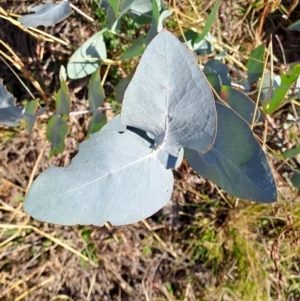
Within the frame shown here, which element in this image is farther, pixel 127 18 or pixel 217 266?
pixel 217 266

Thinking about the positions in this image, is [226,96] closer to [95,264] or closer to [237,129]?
[237,129]

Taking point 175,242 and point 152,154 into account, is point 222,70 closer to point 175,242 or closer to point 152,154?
point 152,154

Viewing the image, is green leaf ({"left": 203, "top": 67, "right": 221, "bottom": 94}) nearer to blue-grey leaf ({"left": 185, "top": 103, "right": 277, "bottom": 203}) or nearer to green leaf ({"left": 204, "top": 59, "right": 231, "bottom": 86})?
green leaf ({"left": 204, "top": 59, "right": 231, "bottom": 86})

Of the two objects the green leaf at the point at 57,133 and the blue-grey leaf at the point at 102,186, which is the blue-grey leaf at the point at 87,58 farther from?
the blue-grey leaf at the point at 102,186

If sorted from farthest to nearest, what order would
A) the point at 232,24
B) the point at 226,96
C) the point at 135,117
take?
the point at 232,24
the point at 226,96
the point at 135,117

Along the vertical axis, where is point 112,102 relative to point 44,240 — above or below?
above

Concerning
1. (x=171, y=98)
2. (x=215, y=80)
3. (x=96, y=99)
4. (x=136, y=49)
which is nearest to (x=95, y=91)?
(x=96, y=99)

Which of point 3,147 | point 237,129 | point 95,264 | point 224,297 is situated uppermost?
point 237,129

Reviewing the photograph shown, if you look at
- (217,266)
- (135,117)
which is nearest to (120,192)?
(135,117)
